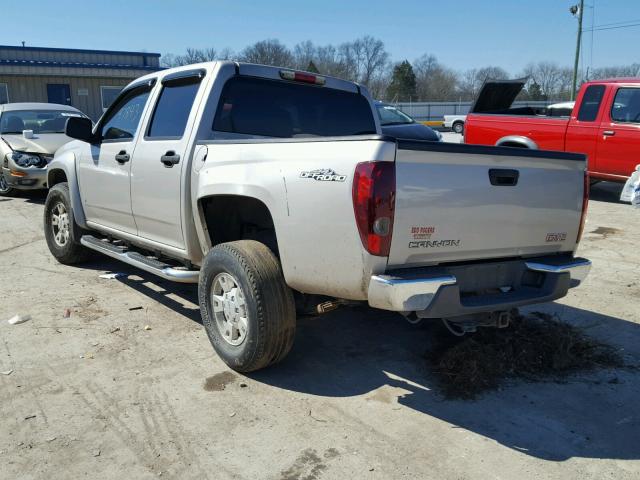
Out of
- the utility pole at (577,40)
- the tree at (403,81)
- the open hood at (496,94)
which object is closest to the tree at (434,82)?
the tree at (403,81)

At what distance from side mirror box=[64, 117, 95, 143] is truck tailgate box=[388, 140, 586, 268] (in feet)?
12.1

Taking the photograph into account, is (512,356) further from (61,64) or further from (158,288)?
(61,64)

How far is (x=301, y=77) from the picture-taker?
15.4 ft

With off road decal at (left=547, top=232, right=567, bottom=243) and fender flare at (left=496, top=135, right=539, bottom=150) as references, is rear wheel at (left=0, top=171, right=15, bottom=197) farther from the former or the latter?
off road decal at (left=547, top=232, right=567, bottom=243)

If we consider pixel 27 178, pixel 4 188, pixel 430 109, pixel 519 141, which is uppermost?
pixel 430 109

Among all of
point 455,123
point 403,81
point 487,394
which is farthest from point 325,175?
point 403,81

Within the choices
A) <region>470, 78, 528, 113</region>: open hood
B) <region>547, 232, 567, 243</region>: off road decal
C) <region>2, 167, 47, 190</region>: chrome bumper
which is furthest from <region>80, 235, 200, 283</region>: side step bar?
<region>470, 78, 528, 113</region>: open hood

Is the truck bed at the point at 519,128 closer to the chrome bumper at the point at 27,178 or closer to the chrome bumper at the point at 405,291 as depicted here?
the chrome bumper at the point at 405,291

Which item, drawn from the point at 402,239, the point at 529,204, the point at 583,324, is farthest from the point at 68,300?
the point at 583,324

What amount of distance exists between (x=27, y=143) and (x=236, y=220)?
7.97 m

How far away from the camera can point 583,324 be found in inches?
188

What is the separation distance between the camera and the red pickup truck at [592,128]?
9.66 metres

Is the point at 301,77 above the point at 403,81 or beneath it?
beneath

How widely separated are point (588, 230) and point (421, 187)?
613 cm
